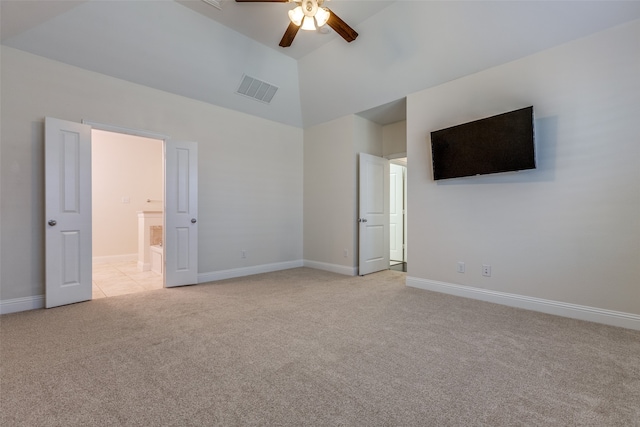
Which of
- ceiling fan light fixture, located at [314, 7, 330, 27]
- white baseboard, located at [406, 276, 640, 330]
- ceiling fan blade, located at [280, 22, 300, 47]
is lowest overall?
white baseboard, located at [406, 276, 640, 330]

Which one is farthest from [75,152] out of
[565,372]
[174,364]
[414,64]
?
[565,372]

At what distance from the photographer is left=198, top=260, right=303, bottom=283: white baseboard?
4238mm

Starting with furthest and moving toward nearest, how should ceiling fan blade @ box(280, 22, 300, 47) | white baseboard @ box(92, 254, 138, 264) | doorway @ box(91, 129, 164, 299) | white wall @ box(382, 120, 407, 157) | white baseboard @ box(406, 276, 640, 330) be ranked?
1. white baseboard @ box(92, 254, 138, 264)
2. doorway @ box(91, 129, 164, 299)
3. white wall @ box(382, 120, 407, 157)
4. ceiling fan blade @ box(280, 22, 300, 47)
5. white baseboard @ box(406, 276, 640, 330)

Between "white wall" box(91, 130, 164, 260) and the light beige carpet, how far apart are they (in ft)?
11.4

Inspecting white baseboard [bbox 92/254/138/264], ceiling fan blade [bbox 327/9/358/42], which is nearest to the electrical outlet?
ceiling fan blade [bbox 327/9/358/42]

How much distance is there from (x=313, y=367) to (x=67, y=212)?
10.6ft

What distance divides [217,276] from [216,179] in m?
1.49

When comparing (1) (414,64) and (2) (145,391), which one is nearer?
(2) (145,391)

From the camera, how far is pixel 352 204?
4.70 metres

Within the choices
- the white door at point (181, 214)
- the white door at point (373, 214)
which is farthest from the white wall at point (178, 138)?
the white door at point (373, 214)

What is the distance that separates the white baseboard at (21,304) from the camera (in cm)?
284

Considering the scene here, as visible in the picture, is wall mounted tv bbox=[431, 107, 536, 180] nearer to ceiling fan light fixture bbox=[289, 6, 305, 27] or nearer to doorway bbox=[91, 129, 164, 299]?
ceiling fan light fixture bbox=[289, 6, 305, 27]

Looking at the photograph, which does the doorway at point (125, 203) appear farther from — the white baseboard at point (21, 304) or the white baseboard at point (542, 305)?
the white baseboard at point (542, 305)

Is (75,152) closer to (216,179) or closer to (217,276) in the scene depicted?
(216,179)
